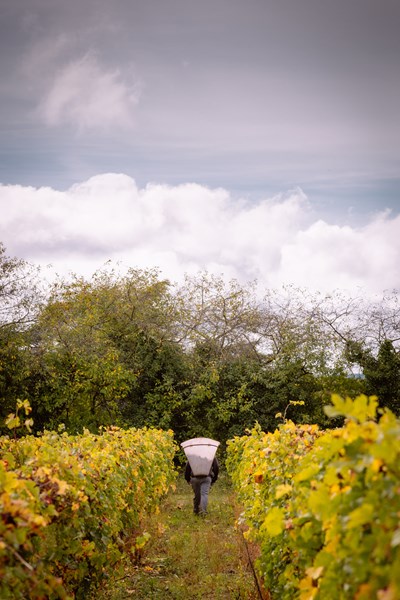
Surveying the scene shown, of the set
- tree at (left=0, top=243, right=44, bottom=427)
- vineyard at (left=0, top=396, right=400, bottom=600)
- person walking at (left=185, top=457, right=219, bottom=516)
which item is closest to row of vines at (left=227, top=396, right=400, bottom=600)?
vineyard at (left=0, top=396, right=400, bottom=600)

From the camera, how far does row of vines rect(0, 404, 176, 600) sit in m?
2.88

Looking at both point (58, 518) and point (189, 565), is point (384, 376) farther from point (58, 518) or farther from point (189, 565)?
point (58, 518)

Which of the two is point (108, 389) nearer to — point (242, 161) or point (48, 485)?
point (48, 485)

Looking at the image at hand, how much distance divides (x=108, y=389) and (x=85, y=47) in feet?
113

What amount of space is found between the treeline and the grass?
30.1ft

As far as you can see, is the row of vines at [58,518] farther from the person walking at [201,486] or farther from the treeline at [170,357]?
the treeline at [170,357]

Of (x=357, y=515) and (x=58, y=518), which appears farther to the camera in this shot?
(x=58, y=518)

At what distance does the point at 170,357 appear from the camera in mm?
21266

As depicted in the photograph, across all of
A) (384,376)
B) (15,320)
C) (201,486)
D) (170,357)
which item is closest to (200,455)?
(201,486)

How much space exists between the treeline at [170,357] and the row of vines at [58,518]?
41.2 ft

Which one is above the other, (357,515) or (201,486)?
(357,515)

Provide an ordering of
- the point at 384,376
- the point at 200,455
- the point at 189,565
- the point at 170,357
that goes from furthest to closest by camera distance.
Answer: the point at 170,357, the point at 384,376, the point at 200,455, the point at 189,565

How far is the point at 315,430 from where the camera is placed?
612cm

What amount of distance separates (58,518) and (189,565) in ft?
13.8
